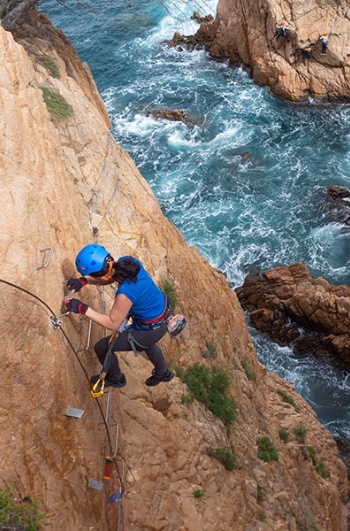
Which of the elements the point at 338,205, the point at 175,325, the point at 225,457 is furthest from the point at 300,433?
the point at 338,205

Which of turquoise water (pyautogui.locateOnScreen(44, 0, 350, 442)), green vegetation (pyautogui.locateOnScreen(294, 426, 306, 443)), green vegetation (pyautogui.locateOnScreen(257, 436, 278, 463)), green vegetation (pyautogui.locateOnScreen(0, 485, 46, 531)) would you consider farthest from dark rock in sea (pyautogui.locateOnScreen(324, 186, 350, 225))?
green vegetation (pyautogui.locateOnScreen(0, 485, 46, 531))

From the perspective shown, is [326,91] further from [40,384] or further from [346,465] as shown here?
[40,384]

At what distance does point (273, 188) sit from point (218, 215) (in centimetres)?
317

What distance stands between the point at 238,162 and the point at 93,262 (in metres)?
21.0

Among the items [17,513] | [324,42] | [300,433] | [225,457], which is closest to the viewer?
[17,513]

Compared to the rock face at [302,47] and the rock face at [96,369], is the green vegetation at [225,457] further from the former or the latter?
the rock face at [302,47]

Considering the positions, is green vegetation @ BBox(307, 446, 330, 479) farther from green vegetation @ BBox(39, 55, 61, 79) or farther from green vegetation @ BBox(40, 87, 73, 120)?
green vegetation @ BBox(39, 55, 61, 79)

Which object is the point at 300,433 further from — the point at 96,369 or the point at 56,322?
the point at 56,322

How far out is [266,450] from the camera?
30.7ft

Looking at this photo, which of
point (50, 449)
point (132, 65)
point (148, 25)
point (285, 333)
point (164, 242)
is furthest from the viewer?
point (148, 25)

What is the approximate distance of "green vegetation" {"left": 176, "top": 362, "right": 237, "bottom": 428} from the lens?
8586mm

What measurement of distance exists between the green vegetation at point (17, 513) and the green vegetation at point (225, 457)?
3515 millimetres

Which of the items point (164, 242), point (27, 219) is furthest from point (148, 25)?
point (27, 219)

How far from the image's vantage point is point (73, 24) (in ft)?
126
